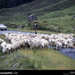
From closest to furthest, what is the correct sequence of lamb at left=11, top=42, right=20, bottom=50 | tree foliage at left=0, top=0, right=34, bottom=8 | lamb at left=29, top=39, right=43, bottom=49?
lamb at left=11, top=42, right=20, bottom=50 < lamb at left=29, top=39, right=43, bottom=49 < tree foliage at left=0, top=0, right=34, bottom=8

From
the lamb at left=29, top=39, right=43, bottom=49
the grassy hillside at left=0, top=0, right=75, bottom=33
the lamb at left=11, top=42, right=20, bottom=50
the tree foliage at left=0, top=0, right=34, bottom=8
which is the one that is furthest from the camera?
the tree foliage at left=0, top=0, right=34, bottom=8

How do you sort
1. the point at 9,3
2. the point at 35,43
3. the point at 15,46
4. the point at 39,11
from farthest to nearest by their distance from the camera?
the point at 9,3 < the point at 39,11 < the point at 35,43 < the point at 15,46

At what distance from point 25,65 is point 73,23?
1134 inches

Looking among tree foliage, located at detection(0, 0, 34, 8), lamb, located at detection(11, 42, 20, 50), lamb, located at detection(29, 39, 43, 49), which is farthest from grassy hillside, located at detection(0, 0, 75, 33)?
lamb, located at detection(11, 42, 20, 50)

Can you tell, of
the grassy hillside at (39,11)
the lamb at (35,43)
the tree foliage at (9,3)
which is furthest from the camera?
the tree foliage at (9,3)

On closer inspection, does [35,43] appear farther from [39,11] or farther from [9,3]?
[9,3]

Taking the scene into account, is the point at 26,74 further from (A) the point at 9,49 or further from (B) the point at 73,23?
(B) the point at 73,23

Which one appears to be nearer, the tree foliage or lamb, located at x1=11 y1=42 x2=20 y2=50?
lamb, located at x1=11 y1=42 x2=20 y2=50

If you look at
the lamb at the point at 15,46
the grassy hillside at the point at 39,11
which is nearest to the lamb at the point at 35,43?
the lamb at the point at 15,46

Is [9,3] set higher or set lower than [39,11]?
higher

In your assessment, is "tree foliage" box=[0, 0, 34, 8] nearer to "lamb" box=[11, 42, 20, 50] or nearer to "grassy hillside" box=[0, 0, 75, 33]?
"grassy hillside" box=[0, 0, 75, 33]

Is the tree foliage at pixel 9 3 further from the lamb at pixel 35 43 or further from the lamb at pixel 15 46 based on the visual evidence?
the lamb at pixel 35 43

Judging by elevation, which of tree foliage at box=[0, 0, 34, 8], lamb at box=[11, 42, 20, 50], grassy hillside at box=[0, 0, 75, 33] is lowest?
lamb at box=[11, 42, 20, 50]

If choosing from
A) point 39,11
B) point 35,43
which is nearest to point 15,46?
point 35,43
